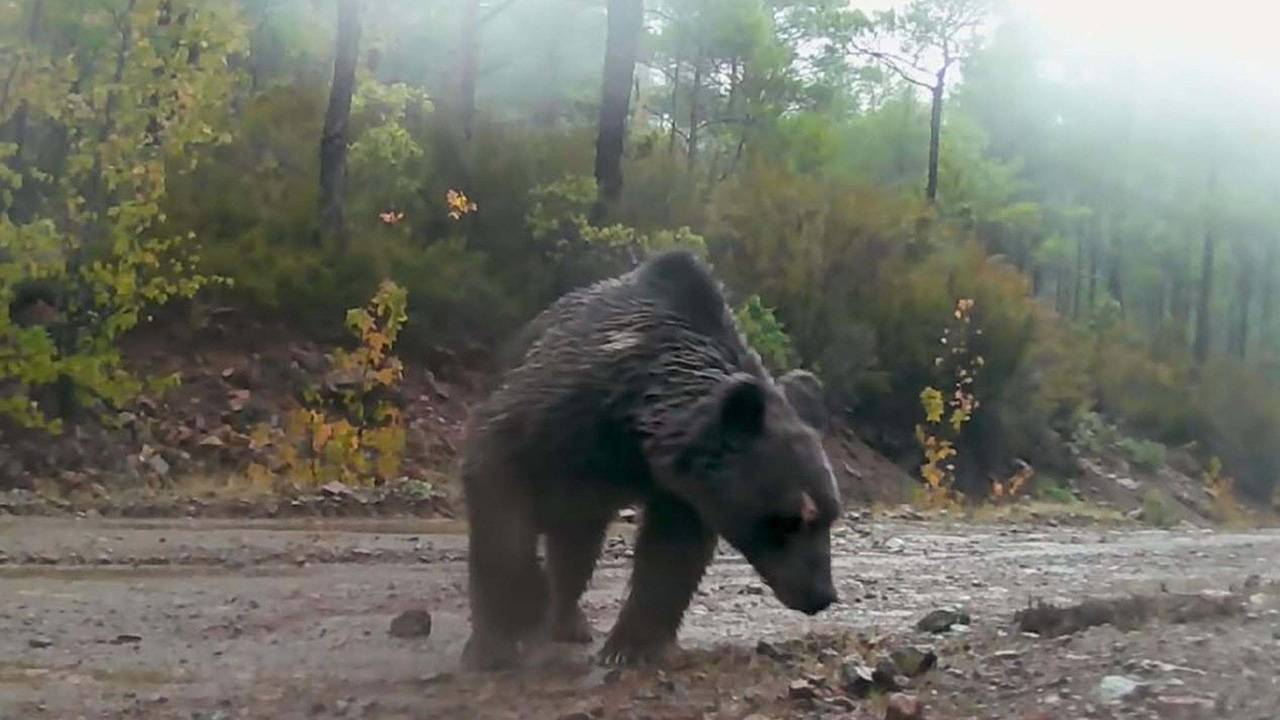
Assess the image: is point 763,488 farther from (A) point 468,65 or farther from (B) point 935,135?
(B) point 935,135

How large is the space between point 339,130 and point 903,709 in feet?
56.2

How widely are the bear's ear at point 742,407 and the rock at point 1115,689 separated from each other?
1393mm

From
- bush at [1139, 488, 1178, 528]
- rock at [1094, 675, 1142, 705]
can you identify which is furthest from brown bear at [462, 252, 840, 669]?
bush at [1139, 488, 1178, 528]

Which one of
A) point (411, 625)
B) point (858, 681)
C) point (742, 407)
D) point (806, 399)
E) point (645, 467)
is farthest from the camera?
point (411, 625)

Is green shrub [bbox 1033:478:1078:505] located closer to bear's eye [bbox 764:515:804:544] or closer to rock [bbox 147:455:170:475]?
→ rock [bbox 147:455:170:475]

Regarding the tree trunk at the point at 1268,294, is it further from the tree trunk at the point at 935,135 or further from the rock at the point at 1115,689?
the rock at the point at 1115,689

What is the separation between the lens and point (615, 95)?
23672mm

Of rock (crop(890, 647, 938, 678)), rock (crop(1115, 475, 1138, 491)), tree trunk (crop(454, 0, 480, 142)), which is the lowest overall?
rock (crop(1115, 475, 1138, 491))

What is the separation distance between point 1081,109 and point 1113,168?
2.29 meters

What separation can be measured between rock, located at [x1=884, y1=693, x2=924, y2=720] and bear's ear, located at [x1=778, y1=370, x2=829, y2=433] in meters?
1.51

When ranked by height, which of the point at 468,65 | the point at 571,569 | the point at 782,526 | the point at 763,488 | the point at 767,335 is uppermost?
the point at 468,65

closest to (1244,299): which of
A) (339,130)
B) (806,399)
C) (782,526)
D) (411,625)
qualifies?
(339,130)

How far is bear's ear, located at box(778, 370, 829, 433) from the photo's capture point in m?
6.46

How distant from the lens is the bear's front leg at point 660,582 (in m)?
6.34
